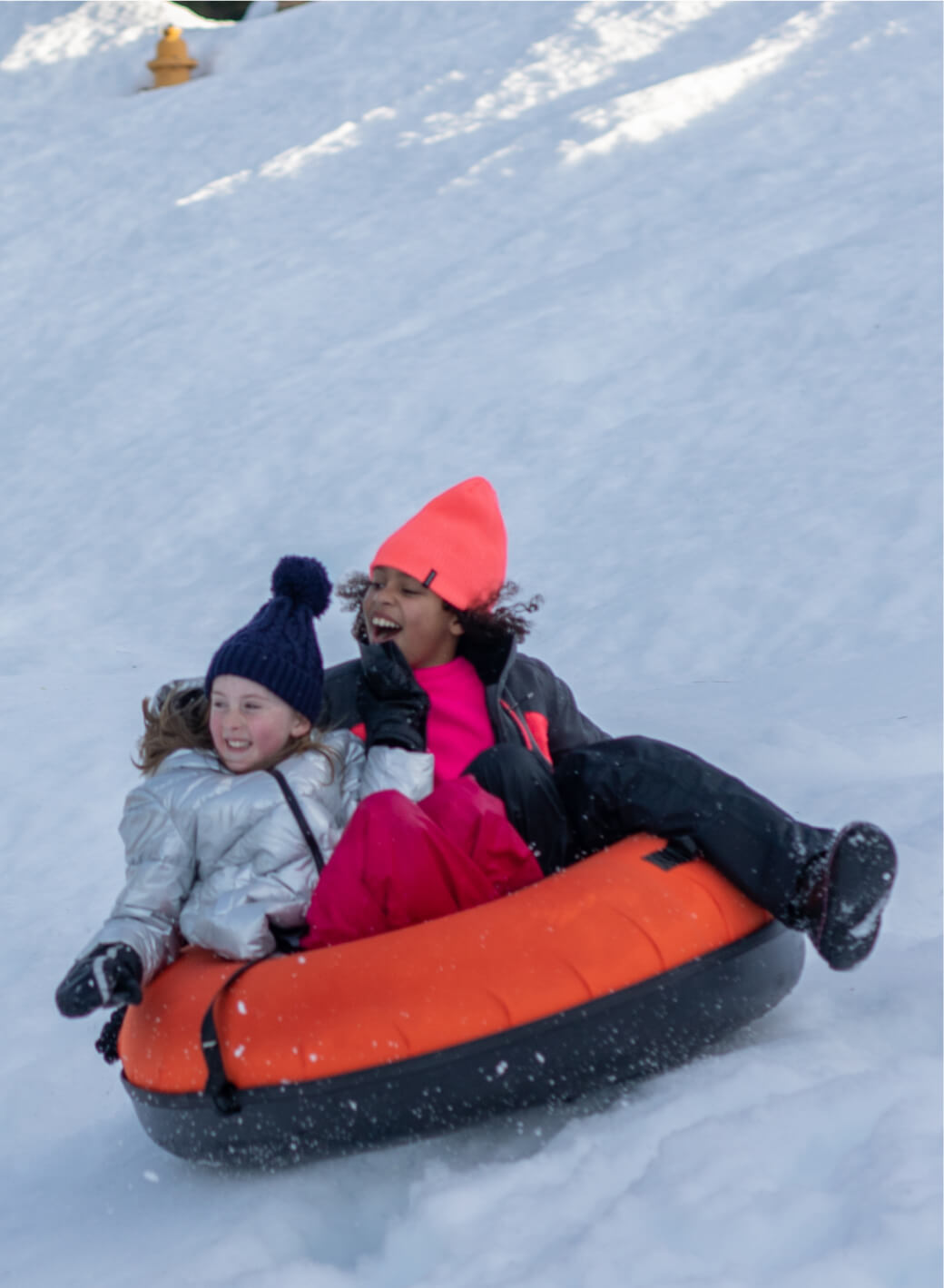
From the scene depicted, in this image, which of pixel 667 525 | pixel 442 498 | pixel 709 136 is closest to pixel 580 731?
pixel 442 498

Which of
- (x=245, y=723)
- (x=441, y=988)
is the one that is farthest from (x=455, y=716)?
(x=441, y=988)

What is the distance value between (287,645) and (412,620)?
1.39ft

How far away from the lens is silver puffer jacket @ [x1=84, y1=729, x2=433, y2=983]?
2.28 m

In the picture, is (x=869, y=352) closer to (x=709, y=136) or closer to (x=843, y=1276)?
(x=709, y=136)

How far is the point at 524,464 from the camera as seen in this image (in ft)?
20.1

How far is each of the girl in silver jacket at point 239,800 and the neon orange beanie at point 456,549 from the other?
14.2 inches

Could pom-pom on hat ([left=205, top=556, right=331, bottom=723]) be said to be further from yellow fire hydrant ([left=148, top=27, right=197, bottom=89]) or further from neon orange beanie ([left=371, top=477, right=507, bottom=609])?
yellow fire hydrant ([left=148, top=27, right=197, bottom=89])

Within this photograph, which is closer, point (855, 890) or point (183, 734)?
point (855, 890)

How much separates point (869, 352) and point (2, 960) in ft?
15.5

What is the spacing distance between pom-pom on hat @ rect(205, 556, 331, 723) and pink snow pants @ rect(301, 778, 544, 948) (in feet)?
1.35

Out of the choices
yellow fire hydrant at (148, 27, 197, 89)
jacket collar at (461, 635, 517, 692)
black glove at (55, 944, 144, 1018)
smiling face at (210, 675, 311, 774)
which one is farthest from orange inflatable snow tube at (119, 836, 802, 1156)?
yellow fire hydrant at (148, 27, 197, 89)

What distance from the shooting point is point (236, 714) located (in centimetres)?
251

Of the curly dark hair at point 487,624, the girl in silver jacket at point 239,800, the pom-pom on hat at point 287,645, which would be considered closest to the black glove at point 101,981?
the girl in silver jacket at point 239,800

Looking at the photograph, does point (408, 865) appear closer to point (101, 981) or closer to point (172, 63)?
point (101, 981)
